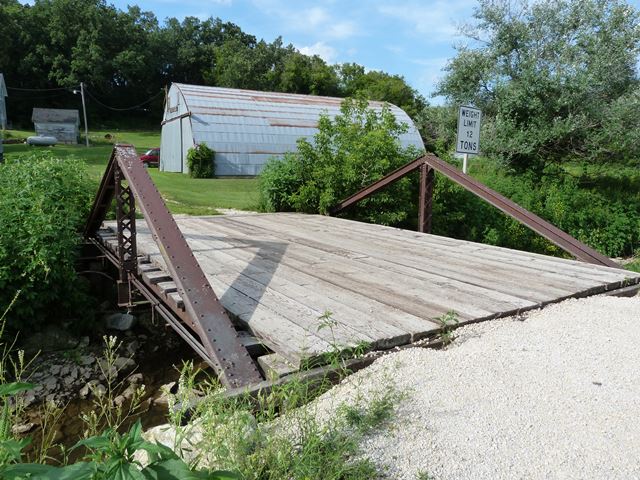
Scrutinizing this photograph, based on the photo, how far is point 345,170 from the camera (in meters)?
9.75

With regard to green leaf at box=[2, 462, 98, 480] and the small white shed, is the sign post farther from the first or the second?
the small white shed

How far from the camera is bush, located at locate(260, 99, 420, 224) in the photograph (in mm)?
9789

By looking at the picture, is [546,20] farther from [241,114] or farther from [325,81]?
[325,81]

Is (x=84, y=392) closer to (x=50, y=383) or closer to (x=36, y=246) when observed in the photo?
(x=50, y=383)

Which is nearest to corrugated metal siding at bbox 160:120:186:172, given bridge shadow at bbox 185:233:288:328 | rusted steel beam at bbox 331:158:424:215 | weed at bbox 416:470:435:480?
rusted steel beam at bbox 331:158:424:215

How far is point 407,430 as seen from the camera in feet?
7.37

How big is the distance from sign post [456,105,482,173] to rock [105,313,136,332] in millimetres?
6099

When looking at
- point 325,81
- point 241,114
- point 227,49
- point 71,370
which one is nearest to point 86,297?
point 71,370

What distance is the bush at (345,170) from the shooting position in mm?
9789

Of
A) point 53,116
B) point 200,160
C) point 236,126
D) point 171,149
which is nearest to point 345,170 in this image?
point 200,160

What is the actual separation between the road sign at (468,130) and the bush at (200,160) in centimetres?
1521

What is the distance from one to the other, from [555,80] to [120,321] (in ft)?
37.4

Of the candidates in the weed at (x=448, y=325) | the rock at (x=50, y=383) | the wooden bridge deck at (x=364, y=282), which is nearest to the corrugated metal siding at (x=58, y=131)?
the wooden bridge deck at (x=364, y=282)

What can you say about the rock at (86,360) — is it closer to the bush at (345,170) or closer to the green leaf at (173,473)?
the bush at (345,170)
